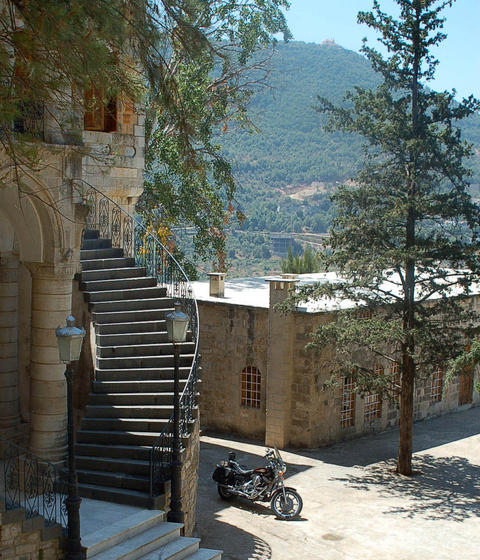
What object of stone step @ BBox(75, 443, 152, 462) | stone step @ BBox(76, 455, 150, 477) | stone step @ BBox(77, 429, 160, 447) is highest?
stone step @ BBox(77, 429, 160, 447)

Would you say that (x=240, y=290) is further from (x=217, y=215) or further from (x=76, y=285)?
(x=76, y=285)

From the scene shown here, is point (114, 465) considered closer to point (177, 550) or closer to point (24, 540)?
point (177, 550)

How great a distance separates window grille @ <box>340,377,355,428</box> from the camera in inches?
878

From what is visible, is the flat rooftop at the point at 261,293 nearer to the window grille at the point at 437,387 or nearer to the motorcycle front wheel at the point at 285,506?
the window grille at the point at 437,387

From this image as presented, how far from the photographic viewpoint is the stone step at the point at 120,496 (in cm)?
1254

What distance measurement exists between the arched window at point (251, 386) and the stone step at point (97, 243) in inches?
263

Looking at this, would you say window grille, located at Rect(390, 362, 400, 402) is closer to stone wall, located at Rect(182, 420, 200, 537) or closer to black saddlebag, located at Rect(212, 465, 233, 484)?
black saddlebag, located at Rect(212, 465, 233, 484)

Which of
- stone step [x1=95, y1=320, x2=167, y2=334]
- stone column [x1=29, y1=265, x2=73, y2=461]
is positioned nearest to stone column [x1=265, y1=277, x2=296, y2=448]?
stone step [x1=95, y1=320, x2=167, y2=334]

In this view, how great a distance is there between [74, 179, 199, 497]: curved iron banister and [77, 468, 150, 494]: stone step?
195mm

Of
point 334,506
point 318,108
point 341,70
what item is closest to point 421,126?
point 318,108

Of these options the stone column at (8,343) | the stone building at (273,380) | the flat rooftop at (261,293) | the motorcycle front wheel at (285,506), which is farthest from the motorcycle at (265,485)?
the flat rooftop at (261,293)

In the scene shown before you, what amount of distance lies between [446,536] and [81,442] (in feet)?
22.7

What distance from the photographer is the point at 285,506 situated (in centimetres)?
1625

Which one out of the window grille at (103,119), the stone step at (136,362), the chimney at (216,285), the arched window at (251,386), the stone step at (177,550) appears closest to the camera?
the stone step at (177,550)
